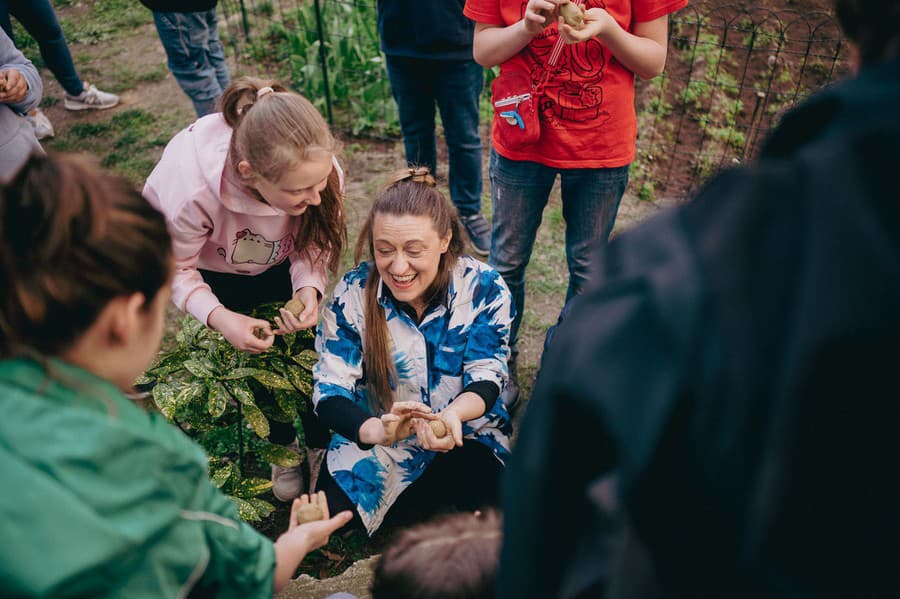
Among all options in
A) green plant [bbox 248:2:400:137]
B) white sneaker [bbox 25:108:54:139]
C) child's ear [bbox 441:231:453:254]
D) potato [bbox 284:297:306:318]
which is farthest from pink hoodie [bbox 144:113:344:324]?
white sneaker [bbox 25:108:54:139]

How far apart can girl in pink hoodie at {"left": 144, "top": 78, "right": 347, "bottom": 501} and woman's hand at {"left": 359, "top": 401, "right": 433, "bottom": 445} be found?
408 millimetres

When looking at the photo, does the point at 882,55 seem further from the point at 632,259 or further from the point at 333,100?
the point at 333,100

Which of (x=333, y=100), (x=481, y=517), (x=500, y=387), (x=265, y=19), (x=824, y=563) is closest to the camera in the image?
(x=824, y=563)

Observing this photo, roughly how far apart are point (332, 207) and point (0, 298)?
53.2 inches

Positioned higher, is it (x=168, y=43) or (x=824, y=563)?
(x=824, y=563)

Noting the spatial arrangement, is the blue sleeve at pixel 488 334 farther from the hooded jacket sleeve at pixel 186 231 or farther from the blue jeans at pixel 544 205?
the hooded jacket sleeve at pixel 186 231

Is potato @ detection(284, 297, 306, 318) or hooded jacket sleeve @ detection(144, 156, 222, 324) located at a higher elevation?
hooded jacket sleeve @ detection(144, 156, 222, 324)

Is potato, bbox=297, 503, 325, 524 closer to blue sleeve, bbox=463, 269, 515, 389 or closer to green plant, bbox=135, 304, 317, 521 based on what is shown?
green plant, bbox=135, 304, 317, 521

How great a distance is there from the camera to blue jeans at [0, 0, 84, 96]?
3.86 meters

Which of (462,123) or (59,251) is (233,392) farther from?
(462,123)

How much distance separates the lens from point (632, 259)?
632 millimetres

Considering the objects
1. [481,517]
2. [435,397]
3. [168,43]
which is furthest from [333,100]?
[481,517]

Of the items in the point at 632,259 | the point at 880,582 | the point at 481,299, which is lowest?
the point at 481,299

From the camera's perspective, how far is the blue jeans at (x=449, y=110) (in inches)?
127
